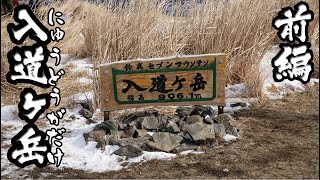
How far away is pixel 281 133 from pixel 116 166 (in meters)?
1.57

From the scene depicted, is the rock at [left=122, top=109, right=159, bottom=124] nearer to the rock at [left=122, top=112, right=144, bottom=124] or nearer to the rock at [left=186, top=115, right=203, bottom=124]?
the rock at [left=122, top=112, right=144, bottom=124]

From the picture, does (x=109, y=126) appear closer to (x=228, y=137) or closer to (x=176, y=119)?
(x=176, y=119)

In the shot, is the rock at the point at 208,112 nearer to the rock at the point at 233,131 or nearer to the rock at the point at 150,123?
the rock at the point at 233,131

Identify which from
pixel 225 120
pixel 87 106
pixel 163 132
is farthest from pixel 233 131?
pixel 87 106

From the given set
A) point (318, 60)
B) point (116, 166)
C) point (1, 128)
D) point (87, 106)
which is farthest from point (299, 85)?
point (1, 128)

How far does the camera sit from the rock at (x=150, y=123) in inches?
159

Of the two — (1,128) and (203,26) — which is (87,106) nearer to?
(1,128)

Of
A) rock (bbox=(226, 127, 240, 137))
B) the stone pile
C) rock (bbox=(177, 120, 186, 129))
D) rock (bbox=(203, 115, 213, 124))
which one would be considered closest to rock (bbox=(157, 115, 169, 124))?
the stone pile

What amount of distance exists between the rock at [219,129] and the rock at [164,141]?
37cm

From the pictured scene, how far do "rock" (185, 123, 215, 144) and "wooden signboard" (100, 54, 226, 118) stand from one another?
0.36 meters

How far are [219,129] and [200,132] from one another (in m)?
0.27

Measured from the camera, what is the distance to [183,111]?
4.39m

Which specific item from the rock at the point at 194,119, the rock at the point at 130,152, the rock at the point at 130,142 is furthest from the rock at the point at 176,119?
the rock at the point at 130,152

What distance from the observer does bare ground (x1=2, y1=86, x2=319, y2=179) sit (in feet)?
10.8
